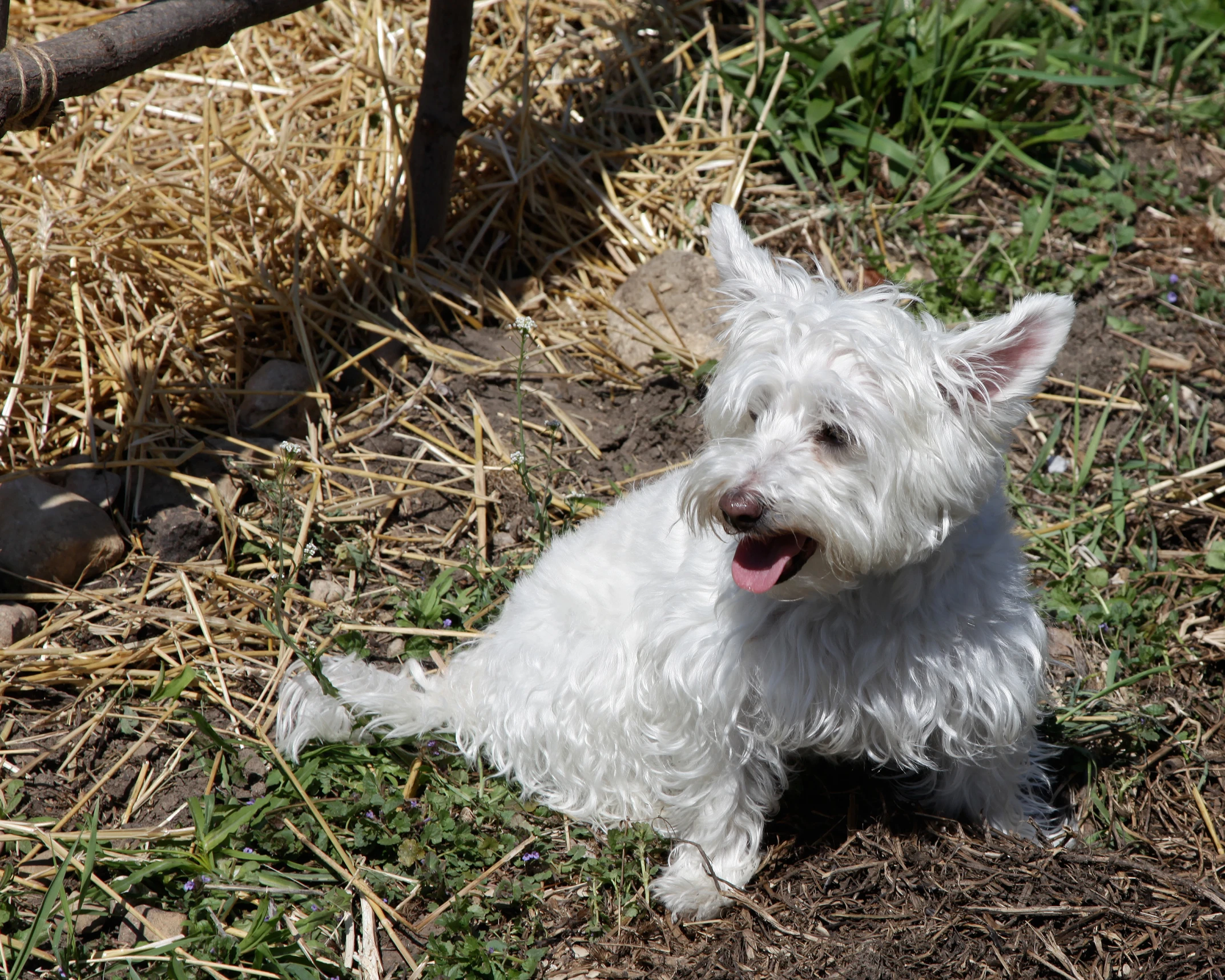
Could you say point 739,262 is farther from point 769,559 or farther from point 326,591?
point 326,591

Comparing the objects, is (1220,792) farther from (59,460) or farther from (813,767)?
(59,460)

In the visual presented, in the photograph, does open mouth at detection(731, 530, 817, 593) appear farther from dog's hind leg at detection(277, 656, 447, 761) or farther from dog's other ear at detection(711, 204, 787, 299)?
dog's hind leg at detection(277, 656, 447, 761)

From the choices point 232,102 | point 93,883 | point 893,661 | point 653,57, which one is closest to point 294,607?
point 93,883

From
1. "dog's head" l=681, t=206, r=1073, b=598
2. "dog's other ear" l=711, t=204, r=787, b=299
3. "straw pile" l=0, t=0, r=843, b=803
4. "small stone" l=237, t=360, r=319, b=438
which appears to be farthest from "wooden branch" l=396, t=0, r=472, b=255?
Answer: "dog's head" l=681, t=206, r=1073, b=598

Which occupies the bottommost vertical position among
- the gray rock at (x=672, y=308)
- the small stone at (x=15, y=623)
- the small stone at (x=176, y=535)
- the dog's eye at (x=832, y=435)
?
the small stone at (x=15, y=623)

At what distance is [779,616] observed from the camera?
7.39 feet

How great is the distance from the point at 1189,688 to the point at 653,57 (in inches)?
139

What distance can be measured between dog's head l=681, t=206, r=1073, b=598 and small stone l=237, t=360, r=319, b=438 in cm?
215

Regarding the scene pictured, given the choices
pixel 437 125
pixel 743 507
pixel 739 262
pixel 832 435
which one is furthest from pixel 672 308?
pixel 743 507

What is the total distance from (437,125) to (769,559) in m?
2.59

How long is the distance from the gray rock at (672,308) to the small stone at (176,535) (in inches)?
65.4

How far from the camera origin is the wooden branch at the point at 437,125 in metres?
3.71

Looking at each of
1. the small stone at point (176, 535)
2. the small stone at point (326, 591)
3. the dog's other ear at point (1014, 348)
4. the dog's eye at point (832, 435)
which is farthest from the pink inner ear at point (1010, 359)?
the small stone at point (176, 535)

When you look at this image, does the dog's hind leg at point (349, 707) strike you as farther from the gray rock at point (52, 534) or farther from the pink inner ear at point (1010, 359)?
the pink inner ear at point (1010, 359)
